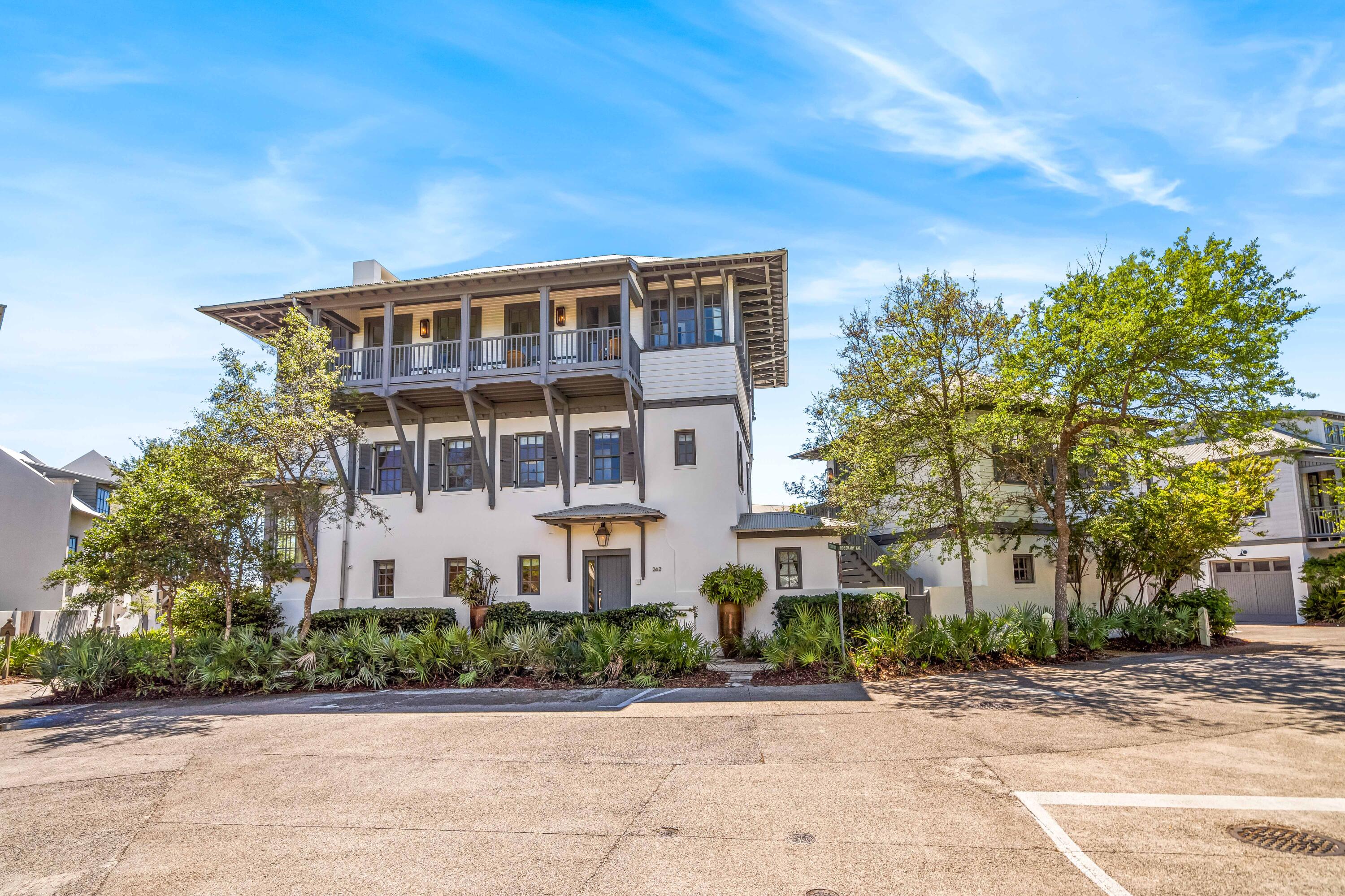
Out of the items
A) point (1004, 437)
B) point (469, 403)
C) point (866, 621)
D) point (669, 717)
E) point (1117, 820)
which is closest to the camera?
point (1117, 820)

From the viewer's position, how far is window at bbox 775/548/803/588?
19297 mm

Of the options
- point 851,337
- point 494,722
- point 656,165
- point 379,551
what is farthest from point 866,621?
point 379,551

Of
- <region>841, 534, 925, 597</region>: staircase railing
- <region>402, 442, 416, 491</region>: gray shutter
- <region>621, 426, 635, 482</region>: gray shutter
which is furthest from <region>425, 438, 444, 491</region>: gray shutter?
<region>841, 534, 925, 597</region>: staircase railing

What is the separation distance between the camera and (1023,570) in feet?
69.2

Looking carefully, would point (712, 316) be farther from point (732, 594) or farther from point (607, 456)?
point (732, 594)

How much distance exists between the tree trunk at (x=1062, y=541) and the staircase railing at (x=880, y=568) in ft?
12.2

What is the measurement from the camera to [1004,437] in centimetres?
1576

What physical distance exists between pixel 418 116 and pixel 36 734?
32.8 feet

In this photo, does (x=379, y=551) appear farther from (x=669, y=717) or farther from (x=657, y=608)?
(x=669, y=717)

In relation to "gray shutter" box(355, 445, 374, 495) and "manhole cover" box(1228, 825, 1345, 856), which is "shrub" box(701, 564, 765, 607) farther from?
"manhole cover" box(1228, 825, 1345, 856)

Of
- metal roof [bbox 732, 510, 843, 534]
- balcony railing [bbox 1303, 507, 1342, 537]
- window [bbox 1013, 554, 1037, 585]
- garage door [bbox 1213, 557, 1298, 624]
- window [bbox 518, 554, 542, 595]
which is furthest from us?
garage door [bbox 1213, 557, 1298, 624]

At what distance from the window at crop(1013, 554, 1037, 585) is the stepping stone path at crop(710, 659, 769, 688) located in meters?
7.94

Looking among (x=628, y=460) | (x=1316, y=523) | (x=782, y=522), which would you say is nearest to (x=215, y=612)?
(x=628, y=460)

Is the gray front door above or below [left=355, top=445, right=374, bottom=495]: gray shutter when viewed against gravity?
below
